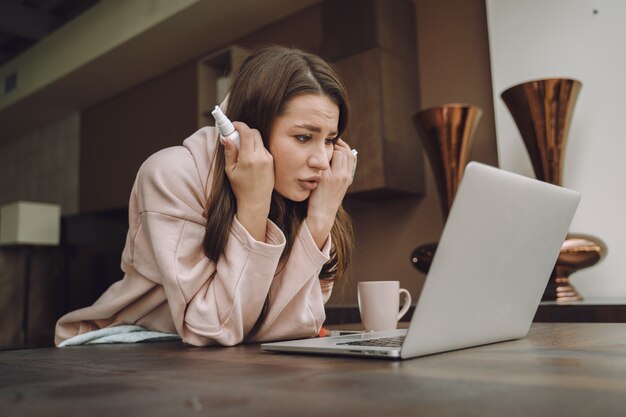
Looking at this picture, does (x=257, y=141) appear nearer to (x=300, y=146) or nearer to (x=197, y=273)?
(x=300, y=146)

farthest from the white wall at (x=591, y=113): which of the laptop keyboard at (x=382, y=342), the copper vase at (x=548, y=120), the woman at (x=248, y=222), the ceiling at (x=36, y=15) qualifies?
the ceiling at (x=36, y=15)

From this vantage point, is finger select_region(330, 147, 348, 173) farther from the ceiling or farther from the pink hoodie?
the ceiling

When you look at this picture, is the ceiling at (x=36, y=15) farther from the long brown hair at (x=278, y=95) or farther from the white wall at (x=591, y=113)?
the long brown hair at (x=278, y=95)

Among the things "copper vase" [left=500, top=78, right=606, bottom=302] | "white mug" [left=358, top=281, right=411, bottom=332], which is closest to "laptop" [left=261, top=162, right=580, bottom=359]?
"white mug" [left=358, top=281, right=411, bottom=332]

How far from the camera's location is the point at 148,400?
0.43 meters

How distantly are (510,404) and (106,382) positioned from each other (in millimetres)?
349

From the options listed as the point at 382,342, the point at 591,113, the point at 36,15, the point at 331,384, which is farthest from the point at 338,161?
the point at 36,15

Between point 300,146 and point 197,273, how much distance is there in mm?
341

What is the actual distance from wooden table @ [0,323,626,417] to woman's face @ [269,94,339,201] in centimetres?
49

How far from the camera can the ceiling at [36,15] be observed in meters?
4.48

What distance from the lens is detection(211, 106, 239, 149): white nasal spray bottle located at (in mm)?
1026

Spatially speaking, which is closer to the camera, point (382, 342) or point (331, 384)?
point (331, 384)

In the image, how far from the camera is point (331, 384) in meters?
0.47

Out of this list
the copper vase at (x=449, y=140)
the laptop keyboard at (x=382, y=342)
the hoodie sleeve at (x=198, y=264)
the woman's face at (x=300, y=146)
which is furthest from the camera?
the copper vase at (x=449, y=140)
